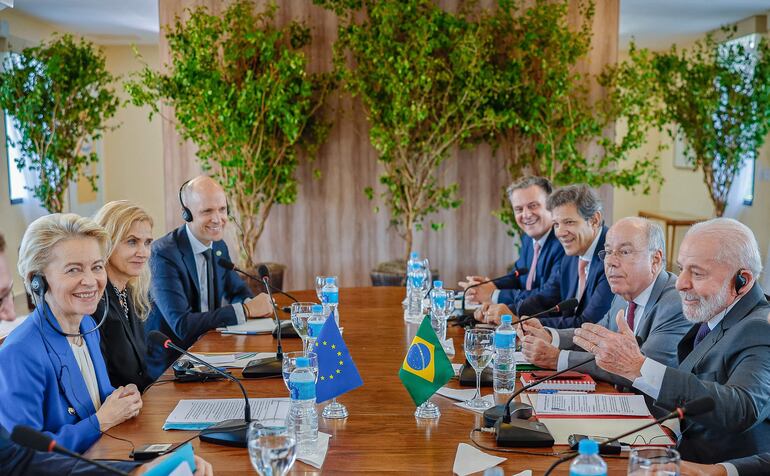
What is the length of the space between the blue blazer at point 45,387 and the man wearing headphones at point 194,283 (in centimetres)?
117

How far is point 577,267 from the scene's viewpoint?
3.87 metres

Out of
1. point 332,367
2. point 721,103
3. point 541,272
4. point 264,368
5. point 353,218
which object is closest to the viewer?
point 332,367

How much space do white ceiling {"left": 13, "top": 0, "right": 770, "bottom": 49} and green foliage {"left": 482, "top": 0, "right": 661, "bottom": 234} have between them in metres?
1.81

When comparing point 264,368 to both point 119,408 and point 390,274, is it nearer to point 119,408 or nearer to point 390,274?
point 119,408

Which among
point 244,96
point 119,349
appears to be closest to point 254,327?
point 119,349

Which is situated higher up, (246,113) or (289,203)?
(246,113)

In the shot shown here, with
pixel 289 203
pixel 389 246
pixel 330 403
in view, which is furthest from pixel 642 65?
pixel 330 403

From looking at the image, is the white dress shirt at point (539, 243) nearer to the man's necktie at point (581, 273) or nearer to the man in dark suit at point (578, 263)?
the man in dark suit at point (578, 263)

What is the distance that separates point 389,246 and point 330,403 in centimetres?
451

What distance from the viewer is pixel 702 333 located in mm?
2391

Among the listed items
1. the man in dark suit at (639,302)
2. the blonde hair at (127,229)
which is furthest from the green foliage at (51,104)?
the man in dark suit at (639,302)

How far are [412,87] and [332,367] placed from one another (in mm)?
3908

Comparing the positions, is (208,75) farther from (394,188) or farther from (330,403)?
(330,403)

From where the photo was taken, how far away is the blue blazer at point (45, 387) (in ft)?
6.47
